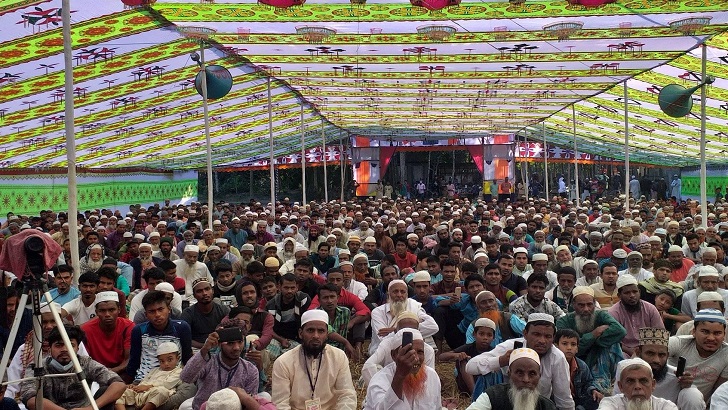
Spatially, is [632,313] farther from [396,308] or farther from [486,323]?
[396,308]

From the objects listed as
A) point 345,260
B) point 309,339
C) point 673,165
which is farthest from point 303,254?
point 673,165

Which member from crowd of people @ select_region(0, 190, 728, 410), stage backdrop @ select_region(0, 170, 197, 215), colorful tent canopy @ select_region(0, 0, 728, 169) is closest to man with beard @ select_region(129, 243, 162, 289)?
crowd of people @ select_region(0, 190, 728, 410)

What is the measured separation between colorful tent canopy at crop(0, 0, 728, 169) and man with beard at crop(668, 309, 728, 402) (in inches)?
172

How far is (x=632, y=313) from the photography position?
714 centimetres

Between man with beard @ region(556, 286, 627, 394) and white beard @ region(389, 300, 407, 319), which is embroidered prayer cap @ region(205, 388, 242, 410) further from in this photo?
white beard @ region(389, 300, 407, 319)

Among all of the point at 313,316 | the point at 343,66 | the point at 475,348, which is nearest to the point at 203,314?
the point at 313,316

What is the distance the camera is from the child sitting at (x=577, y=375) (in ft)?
19.0

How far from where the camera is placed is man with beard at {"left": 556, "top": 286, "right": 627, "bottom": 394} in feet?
21.4

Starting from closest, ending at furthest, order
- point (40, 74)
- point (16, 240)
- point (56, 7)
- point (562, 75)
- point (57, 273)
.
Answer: point (16, 240) < point (57, 273) < point (56, 7) < point (40, 74) < point (562, 75)

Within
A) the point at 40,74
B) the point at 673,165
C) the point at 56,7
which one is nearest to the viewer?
the point at 56,7

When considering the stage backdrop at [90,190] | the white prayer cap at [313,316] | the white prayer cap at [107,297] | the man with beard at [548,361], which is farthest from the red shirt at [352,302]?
the stage backdrop at [90,190]

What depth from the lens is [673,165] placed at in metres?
33.2

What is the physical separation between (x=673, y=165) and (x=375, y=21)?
84.2ft

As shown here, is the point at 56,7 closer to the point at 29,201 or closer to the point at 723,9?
the point at 723,9
